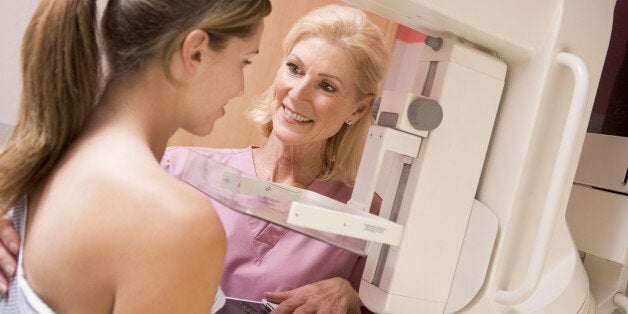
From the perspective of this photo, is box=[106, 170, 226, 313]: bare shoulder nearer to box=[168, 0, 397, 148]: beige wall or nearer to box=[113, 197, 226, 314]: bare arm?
box=[113, 197, 226, 314]: bare arm

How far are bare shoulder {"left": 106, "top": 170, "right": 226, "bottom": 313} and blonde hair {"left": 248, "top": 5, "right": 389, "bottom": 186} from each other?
101cm

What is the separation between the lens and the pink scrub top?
1.55 m

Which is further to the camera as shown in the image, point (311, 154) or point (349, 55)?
point (311, 154)

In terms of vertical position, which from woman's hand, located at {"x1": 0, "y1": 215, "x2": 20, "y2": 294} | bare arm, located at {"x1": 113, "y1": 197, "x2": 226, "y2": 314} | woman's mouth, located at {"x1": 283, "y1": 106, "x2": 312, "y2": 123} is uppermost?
woman's mouth, located at {"x1": 283, "y1": 106, "x2": 312, "y2": 123}

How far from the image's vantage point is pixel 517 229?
1.15 meters

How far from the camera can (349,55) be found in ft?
5.42

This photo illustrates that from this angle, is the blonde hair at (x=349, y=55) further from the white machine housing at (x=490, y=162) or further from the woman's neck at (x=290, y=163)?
the white machine housing at (x=490, y=162)

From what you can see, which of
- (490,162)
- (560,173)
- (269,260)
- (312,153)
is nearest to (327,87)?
(312,153)

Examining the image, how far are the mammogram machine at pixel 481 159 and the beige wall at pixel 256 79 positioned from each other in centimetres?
131

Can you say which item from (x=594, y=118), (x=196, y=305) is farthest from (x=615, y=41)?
(x=196, y=305)

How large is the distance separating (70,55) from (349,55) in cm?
93

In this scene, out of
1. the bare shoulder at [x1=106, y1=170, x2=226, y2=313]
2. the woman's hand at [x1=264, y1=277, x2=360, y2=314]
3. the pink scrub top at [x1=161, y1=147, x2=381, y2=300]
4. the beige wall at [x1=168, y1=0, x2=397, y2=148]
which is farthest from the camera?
the beige wall at [x1=168, y1=0, x2=397, y2=148]

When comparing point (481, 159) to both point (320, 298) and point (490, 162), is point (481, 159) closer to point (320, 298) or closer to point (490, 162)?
point (490, 162)

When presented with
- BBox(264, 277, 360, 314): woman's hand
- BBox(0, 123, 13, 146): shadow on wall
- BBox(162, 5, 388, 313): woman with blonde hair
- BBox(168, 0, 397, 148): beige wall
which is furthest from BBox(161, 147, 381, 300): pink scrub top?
BBox(168, 0, 397, 148): beige wall
